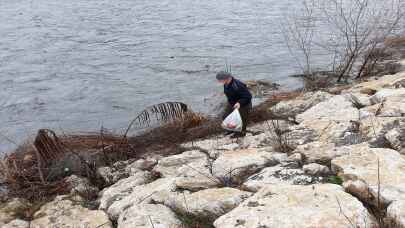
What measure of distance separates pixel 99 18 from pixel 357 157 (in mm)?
15225

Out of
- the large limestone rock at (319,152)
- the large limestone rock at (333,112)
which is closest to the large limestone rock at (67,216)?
the large limestone rock at (319,152)

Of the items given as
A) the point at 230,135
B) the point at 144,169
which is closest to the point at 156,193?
the point at 144,169

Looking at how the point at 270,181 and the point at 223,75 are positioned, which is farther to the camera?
the point at 223,75

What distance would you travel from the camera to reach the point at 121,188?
639cm

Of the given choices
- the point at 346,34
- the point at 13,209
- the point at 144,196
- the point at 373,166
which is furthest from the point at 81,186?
the point at 346,34

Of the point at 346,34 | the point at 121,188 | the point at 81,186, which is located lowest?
the point at 81,186

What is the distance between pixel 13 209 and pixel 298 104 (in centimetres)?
555

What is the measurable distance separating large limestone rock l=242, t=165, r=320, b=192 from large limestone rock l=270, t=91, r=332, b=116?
346cm

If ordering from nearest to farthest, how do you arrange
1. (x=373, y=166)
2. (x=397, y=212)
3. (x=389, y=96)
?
(x=397, y=212)
(x=373, y=166)
(x=389, y=96)

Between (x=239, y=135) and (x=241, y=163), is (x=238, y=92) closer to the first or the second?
(x=239, y=135)

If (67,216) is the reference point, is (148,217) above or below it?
above

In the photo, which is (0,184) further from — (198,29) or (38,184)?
(198,29)

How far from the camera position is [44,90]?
41.1ft

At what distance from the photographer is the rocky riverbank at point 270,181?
4.45 metres
